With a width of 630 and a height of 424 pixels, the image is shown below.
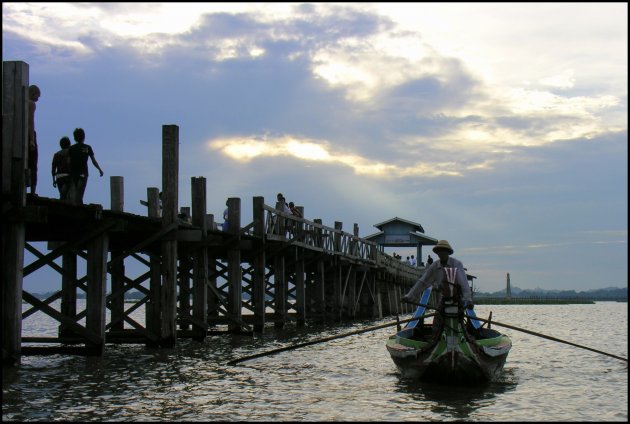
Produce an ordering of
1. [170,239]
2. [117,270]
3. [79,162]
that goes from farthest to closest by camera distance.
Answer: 1. [117,270]
2. [170,239]
3. [79,162]

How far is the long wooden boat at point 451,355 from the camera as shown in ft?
42.4

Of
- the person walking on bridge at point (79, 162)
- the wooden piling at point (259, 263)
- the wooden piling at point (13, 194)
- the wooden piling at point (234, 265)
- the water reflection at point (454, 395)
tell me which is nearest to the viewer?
the water reflection at point (454, 395)

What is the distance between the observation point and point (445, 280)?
13.4 m

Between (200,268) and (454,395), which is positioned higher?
(200,268)

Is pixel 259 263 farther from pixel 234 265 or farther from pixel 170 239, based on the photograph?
pixel 170 239

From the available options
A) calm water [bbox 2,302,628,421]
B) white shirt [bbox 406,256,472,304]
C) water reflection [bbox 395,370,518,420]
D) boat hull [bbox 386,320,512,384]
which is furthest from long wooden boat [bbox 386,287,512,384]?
white shirt [bbox 406,256,472,304]

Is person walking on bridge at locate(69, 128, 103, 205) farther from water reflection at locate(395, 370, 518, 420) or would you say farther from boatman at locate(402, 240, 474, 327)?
water reflection at locate(395, 370, 518, 420)

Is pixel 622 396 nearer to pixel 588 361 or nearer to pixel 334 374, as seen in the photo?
pixel 334 374

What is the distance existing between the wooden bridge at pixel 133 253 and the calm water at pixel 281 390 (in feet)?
2.50

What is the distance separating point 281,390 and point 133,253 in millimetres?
6086

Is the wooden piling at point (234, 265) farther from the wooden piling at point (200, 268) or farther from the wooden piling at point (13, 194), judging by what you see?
the wooden piling at point (13, 194)

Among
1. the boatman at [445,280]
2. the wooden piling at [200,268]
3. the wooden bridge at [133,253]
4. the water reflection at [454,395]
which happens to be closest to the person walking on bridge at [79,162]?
the wooden bridge at [133,253]

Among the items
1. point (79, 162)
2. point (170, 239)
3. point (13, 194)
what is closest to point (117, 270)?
point (170, 239)

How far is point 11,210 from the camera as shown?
12.1 m
